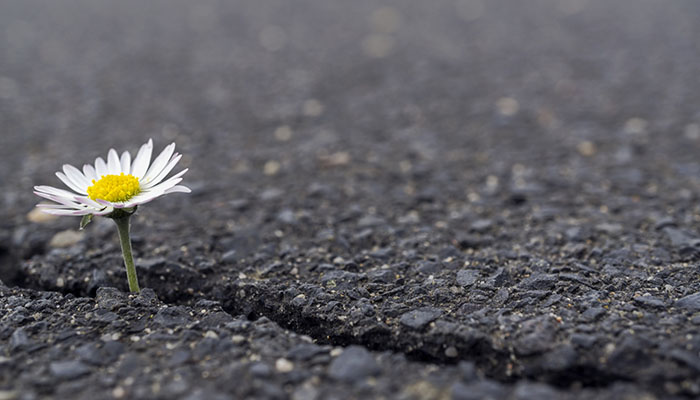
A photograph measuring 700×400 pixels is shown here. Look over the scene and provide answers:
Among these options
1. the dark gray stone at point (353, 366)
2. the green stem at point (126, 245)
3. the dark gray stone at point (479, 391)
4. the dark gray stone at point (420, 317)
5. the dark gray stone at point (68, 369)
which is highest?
the green stem at point (126, 245)

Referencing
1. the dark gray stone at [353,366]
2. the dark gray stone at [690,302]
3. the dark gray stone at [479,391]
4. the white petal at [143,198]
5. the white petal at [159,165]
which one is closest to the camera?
the dark gray stone at [479,391]

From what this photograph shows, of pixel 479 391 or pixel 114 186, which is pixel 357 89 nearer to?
pixel 114 186

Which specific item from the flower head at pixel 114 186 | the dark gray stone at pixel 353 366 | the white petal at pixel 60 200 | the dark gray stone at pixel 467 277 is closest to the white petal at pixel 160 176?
the flower head at pixel 114 186

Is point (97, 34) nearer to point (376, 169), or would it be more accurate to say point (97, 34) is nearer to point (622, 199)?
point (376, 169)

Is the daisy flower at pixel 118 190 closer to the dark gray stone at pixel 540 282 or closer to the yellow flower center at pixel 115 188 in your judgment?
the yellow flower center at pixel 115 188

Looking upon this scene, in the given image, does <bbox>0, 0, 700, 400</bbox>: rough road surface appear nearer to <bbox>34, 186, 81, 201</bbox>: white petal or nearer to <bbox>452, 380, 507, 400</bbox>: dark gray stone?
<bbox>452, 380, 507, 400</bbox>: dark gray stone

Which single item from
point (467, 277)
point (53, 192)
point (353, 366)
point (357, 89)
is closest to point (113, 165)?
point (53, 192)

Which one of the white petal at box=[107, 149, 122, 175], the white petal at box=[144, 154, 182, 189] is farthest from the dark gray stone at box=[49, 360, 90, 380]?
the white petal at box=[107, 149, 122, 175]

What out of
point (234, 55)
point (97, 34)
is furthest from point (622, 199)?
point (97, 34)
